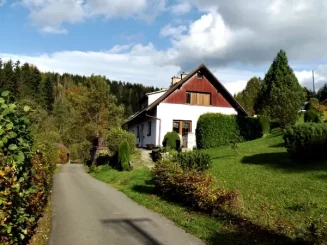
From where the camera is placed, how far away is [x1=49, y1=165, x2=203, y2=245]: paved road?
780 cm

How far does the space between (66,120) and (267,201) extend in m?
67.9

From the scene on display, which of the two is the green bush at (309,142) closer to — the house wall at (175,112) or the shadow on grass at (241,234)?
the shadow on grass at (241,234)

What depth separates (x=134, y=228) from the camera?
29.3 ft

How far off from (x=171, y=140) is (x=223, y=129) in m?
4.68

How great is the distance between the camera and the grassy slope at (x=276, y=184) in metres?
9.17

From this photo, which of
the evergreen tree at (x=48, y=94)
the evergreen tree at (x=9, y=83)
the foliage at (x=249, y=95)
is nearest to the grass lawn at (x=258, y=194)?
the evergreen tree at (x=9, y=83)

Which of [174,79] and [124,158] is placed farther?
[174,79]

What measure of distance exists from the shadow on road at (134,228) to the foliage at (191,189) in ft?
5.52

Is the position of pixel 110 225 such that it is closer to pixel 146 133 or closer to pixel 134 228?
pixel 134 228

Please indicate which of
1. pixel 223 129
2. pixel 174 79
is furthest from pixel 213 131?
pixel 174 79

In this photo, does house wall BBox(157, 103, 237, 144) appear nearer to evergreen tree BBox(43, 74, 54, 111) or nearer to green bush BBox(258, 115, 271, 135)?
green bush BBox(258, 115, 271, 135)

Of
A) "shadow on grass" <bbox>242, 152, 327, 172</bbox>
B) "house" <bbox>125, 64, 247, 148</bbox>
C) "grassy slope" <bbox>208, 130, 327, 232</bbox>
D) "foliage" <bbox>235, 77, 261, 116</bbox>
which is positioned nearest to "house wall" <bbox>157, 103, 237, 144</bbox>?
"house" <bbox>125, 64, 247, 148</bbox>

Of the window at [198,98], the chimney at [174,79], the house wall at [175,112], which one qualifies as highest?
the chimney at [174,79]

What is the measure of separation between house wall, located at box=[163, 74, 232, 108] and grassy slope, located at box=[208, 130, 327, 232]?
15015 millimetres
